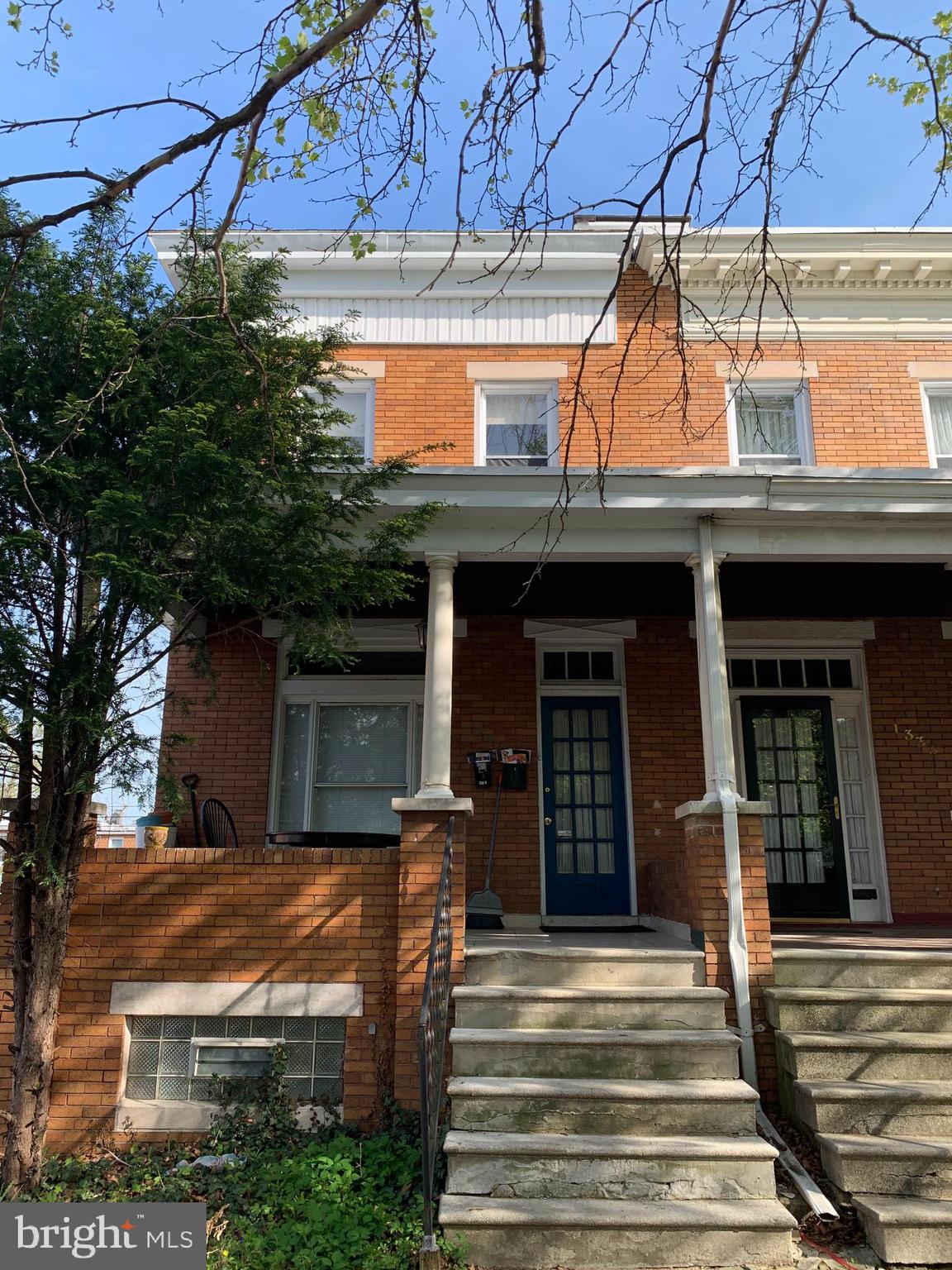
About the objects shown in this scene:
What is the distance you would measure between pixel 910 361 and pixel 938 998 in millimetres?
6654

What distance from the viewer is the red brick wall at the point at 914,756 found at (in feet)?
28.7

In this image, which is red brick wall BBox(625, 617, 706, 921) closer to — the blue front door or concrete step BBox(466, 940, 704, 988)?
the blue front door

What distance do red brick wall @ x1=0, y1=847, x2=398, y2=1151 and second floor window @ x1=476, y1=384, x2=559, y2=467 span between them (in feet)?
15.5

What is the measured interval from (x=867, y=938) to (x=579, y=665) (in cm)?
343

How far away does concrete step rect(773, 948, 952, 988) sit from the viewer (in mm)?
6027

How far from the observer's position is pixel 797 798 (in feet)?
30.3

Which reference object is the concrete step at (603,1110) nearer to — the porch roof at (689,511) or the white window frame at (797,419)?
the porch roof at (689,511)

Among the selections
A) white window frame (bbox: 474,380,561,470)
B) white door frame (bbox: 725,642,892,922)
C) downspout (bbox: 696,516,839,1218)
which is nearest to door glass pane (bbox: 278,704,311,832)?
white window frame (bbox: 474,380,561,470)

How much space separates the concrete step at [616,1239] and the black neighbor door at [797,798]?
469 centimetres

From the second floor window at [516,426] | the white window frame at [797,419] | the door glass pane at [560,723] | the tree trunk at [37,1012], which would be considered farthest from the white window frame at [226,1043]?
the white window frame at [797,419]

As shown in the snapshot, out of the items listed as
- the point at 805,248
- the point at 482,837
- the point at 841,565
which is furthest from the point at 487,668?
the point at 805,248

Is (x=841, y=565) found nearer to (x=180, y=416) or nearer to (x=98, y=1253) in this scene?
(x=180, y=416)

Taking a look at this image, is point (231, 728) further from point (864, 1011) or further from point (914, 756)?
point (914, 756)

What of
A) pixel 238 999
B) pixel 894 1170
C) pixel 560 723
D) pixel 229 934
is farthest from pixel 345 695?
pixel 894 1170
